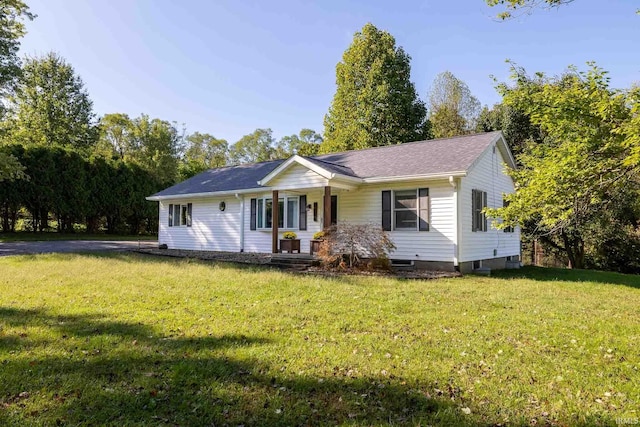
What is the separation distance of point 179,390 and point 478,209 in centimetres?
1140

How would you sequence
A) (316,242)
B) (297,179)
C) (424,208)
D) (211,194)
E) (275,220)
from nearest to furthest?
(424,208) → (316,242) → (297,179) → (275,220) → (211,194)

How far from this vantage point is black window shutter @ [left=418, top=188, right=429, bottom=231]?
11.8 m

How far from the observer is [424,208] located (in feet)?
38.8

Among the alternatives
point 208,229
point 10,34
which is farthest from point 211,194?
point 10,34

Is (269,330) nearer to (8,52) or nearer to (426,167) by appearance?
(426,167)

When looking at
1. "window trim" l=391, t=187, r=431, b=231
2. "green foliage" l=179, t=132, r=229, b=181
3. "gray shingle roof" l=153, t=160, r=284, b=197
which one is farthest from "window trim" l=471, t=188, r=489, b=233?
"green foliage" l=179, t=132, r=229, b=181

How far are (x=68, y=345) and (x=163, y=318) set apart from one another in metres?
1.32

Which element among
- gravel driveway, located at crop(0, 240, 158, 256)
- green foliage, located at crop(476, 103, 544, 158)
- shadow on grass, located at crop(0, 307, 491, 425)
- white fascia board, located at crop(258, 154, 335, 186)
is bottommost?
shadow on grass, located at crop(0, 307, 491, 425)

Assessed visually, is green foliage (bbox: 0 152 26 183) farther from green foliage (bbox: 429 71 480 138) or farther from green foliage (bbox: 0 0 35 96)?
green foliage (bbox: 429 71 480 138)

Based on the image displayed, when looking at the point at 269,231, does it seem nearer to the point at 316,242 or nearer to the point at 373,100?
the point at 316,242

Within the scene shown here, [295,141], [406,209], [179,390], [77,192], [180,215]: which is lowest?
[179,390]

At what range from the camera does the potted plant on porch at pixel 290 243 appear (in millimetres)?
13758

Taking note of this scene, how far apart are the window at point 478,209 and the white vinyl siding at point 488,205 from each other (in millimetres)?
134

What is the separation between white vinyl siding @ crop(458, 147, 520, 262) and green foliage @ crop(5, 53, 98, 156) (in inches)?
1237
